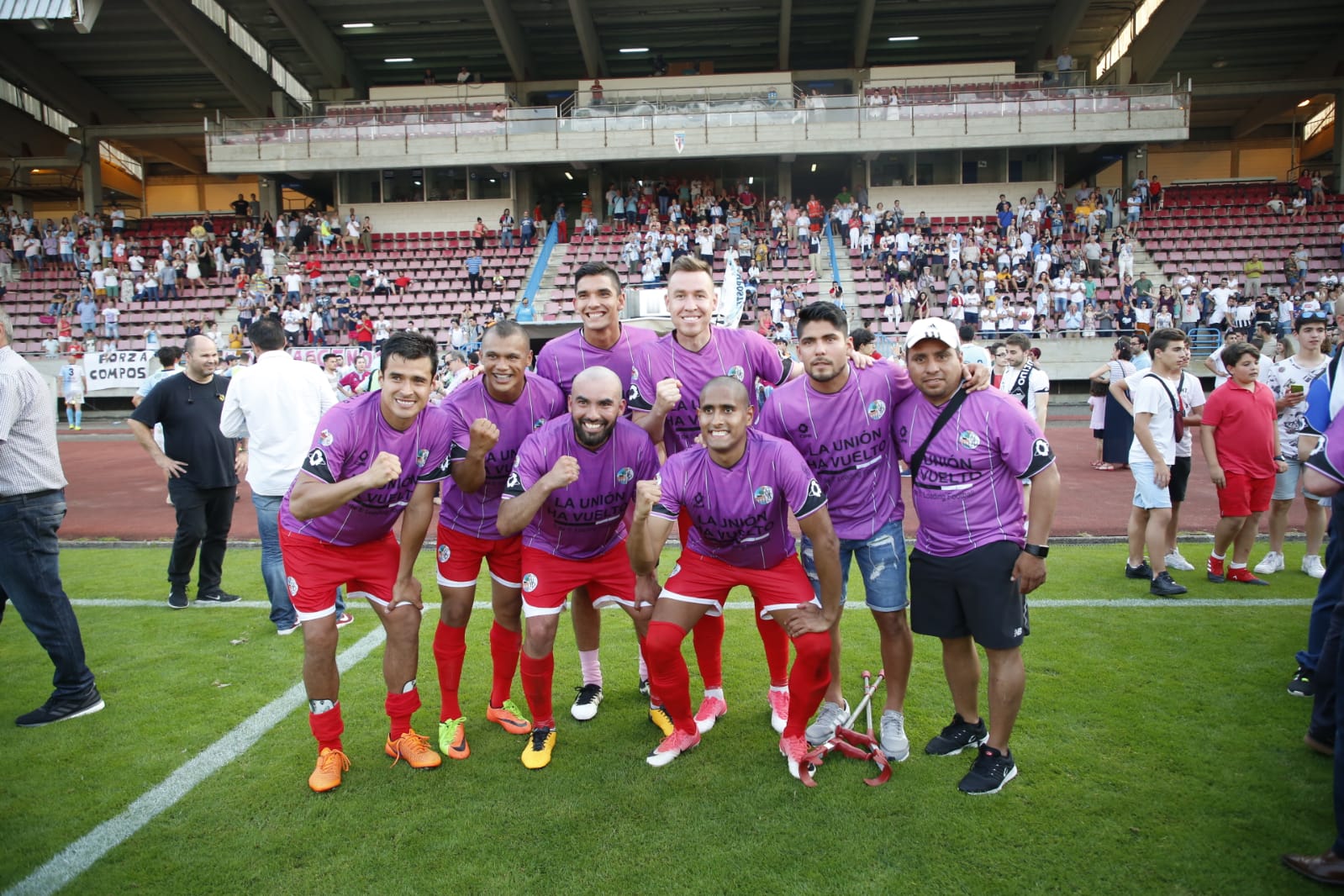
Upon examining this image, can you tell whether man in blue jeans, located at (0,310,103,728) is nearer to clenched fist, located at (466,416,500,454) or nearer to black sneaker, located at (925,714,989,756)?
clenched fist, located at (466,416,500,454)

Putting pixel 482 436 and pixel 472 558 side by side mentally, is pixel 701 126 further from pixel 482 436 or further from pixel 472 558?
pixel 482 436

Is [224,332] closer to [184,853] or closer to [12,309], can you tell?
[12,309]

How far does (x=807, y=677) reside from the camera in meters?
4.07

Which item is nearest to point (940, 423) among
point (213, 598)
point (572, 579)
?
point (572, 579)

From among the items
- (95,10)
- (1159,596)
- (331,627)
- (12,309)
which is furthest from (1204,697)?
(12,309)

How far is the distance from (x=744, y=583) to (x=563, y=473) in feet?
3.46

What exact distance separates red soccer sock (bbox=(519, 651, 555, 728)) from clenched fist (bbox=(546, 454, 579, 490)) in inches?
38.4

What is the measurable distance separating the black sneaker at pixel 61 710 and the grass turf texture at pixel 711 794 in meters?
0.10

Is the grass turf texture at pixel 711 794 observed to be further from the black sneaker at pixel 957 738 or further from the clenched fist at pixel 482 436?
the clenched fist at pixel 482 436

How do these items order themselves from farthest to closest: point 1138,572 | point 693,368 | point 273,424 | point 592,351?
point 1138,572
point 273,424
point 592,351
point 693,368

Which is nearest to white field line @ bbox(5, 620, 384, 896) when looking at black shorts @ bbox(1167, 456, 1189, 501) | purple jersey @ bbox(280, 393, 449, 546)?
purple jersey @ bbox(280, 393, 449, 546)

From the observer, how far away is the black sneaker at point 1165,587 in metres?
6.57

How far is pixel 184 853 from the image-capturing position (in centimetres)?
351

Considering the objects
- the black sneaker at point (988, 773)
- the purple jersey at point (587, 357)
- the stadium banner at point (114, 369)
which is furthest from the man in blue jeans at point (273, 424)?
the stadium banner at point (114, 369)
